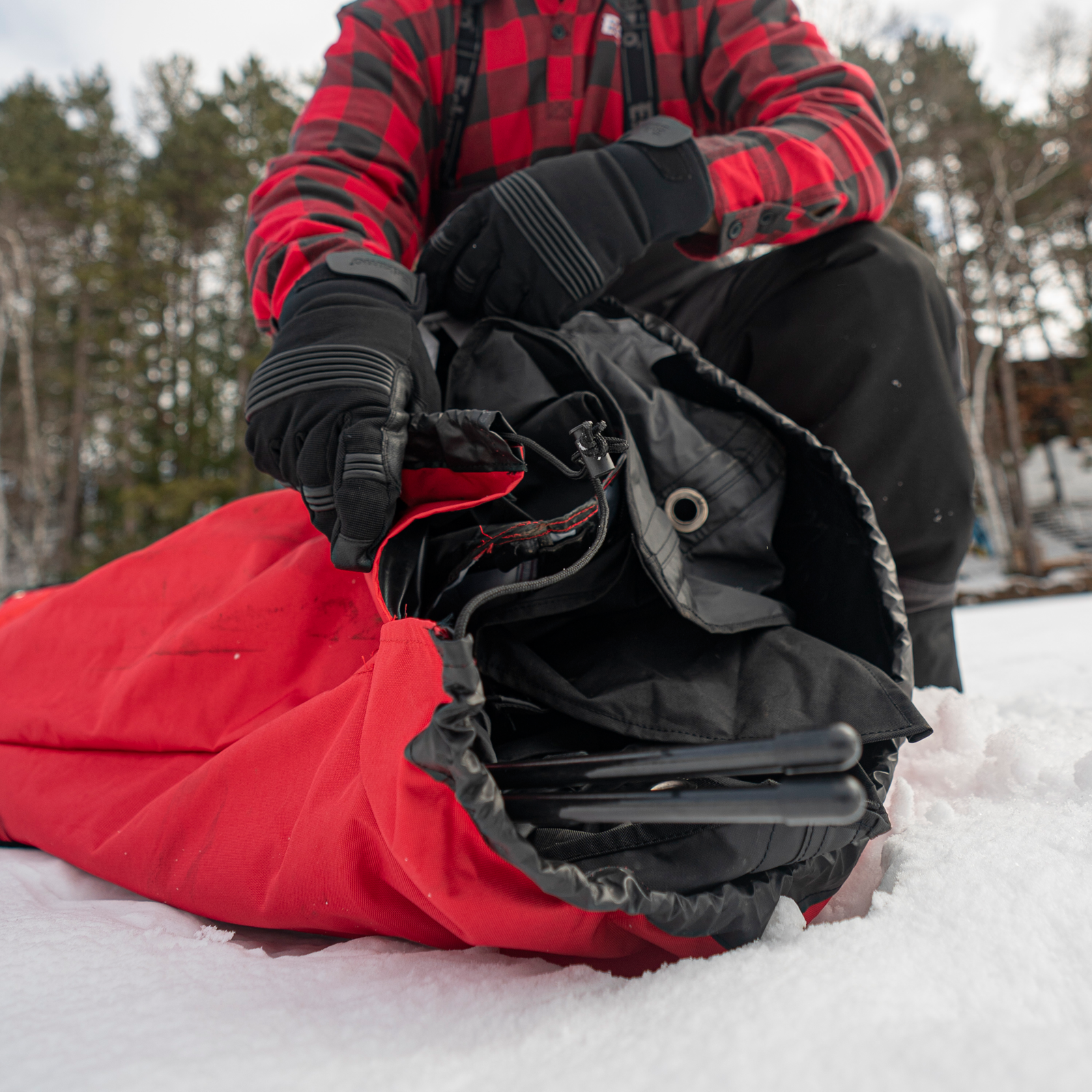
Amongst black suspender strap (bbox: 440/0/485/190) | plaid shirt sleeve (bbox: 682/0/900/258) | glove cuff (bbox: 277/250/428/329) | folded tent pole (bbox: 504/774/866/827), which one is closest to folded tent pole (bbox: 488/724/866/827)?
folded tent pole (bbox: 504/774/866/827)

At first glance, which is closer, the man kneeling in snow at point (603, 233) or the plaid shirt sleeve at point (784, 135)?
the man kneeling in snow at point (603, 233)

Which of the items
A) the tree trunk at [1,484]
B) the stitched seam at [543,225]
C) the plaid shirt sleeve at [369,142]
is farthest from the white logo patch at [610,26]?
the tree trunk at [1,484]

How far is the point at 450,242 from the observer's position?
0.81 m

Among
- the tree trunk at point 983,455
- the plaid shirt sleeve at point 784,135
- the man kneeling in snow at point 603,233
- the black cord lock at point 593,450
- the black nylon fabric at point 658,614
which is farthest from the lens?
the tree trunk at point 983,455

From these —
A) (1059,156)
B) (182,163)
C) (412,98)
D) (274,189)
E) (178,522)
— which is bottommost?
(178,522)

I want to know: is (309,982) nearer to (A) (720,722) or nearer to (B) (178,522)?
(A) (720,722)

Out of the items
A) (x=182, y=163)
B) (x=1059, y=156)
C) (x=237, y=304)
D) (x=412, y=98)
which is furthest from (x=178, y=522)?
(x=1059, y=156)

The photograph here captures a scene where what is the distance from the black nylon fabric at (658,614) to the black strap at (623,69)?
0.62 metres

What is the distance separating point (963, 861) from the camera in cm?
50

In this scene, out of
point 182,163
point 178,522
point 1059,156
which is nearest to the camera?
point 178,522

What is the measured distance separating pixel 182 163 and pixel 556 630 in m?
14.5

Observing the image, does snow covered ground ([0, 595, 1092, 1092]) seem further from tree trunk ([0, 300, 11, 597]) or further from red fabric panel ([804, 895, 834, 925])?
tree trunk ([0, 300, 11, 597])

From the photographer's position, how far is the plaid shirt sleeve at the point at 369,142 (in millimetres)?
976

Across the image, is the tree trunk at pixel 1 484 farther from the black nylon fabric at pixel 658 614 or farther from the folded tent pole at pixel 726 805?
the folded tent pole at pixel 726 805
